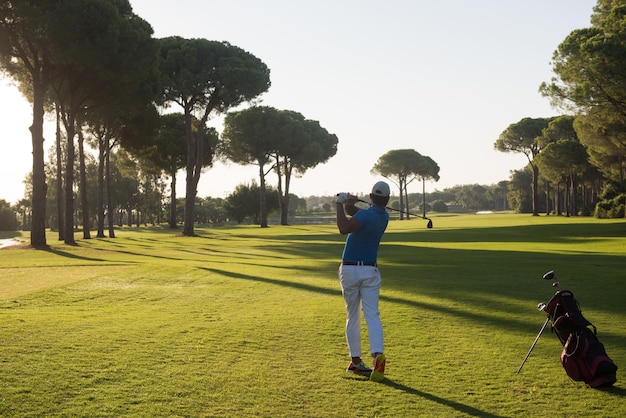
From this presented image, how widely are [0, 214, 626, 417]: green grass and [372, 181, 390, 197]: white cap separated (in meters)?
2.22

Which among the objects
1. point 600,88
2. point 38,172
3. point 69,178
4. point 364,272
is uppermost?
point 600,88

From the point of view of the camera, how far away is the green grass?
6078 millimetres

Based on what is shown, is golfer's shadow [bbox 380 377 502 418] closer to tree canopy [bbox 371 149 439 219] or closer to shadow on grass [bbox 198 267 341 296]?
Answer: shadow on grass [bbox 198 267 341 296]

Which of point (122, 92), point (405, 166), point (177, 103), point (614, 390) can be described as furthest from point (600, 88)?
point (405, 166)

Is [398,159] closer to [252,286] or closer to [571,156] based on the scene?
[571,156]

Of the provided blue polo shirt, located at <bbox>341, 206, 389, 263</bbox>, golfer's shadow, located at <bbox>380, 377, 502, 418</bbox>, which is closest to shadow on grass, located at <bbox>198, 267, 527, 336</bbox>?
golfer's shadow, located at <bbox>380, 377, 502, 418</bbox>

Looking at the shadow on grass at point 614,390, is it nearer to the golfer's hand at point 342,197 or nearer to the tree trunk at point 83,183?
the golfer's hand at point 342,197

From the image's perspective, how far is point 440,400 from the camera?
6285 millimetres

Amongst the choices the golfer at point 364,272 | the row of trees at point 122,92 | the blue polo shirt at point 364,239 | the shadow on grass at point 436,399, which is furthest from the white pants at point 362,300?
the row of trees at point 122,92

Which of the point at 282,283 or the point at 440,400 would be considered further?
the point at 282,283

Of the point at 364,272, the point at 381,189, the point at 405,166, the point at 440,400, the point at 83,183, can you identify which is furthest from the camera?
the point at 405,166

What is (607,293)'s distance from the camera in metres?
13.8

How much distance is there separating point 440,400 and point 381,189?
99.8 inches

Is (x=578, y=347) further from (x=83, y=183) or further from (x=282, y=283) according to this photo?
(x=83, y=183)
